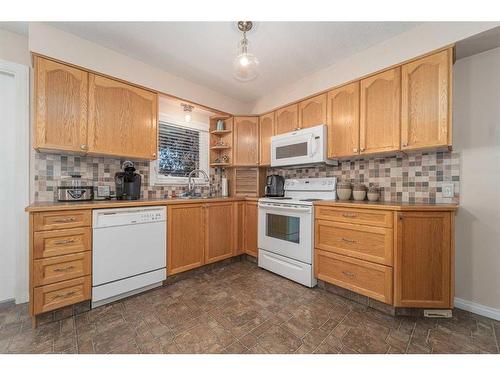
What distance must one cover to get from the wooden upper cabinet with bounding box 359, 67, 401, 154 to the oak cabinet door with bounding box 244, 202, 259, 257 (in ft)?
4.92

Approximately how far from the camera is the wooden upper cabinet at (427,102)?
167cm

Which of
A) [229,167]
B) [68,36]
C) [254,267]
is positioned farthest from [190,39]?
[254,267]

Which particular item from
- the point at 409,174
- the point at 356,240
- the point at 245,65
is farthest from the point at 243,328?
the point at 409,174

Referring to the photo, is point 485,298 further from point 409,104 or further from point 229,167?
point 229,167

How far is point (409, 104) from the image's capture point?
6.09 ft

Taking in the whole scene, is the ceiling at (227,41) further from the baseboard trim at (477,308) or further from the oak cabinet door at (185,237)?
the baseboard trim at (477,308)

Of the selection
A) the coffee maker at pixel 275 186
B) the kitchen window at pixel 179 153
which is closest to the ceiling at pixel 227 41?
the kitchen window at pixel 179 153

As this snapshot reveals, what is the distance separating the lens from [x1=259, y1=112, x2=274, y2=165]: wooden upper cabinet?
3021mm

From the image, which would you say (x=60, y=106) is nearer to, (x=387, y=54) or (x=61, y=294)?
(x=61, y=294)

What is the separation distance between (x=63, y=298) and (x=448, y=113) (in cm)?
333

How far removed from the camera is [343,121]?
2285 mm

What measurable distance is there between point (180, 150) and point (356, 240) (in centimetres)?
246

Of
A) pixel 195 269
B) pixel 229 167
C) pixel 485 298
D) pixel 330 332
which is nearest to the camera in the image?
pixel 330 332

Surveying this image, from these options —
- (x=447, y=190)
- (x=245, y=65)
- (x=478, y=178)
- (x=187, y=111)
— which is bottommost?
(x=447, y=190)
